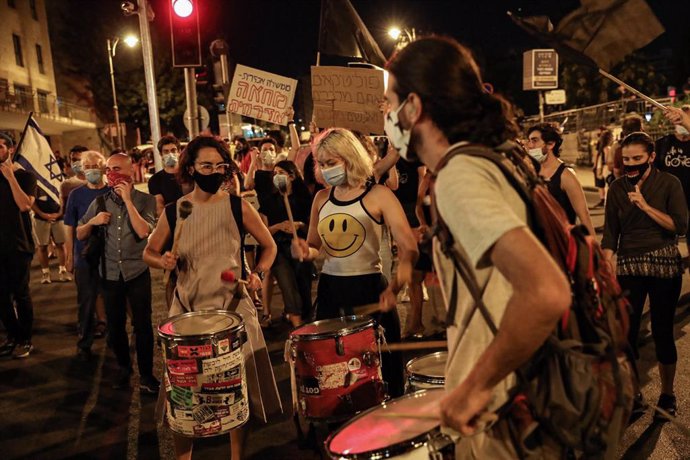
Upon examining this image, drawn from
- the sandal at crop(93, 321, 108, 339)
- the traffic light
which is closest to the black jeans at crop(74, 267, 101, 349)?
the sandal at crop(93, 321, 108, 339)

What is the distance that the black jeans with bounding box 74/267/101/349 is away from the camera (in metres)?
6.88

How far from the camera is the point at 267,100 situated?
30.3 feet

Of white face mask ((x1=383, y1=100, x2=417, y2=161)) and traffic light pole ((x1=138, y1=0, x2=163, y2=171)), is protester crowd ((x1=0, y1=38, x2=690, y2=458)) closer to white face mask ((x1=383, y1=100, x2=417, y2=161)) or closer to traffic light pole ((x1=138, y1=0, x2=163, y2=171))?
white face mask ((x1=383, y1=100, x2=417, y2=161))

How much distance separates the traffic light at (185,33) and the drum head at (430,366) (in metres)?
8.14

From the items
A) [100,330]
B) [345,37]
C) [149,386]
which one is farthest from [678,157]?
[100,330]

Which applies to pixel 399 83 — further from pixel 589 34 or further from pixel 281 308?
pixel 281 308

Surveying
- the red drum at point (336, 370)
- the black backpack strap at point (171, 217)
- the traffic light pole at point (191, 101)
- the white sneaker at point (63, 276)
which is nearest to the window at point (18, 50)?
the white sneaker at point (63, 276)

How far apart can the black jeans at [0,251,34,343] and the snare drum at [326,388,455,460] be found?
585 cm

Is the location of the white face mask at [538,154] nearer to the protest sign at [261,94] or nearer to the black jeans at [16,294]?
the protest sign at [261,94]

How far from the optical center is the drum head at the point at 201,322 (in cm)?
371

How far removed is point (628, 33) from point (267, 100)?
224 inches

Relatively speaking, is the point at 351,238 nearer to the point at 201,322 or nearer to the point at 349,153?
the point at 349,153

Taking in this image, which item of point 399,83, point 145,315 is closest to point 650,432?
point 399,83

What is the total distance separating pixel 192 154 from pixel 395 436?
2613 millimetres
